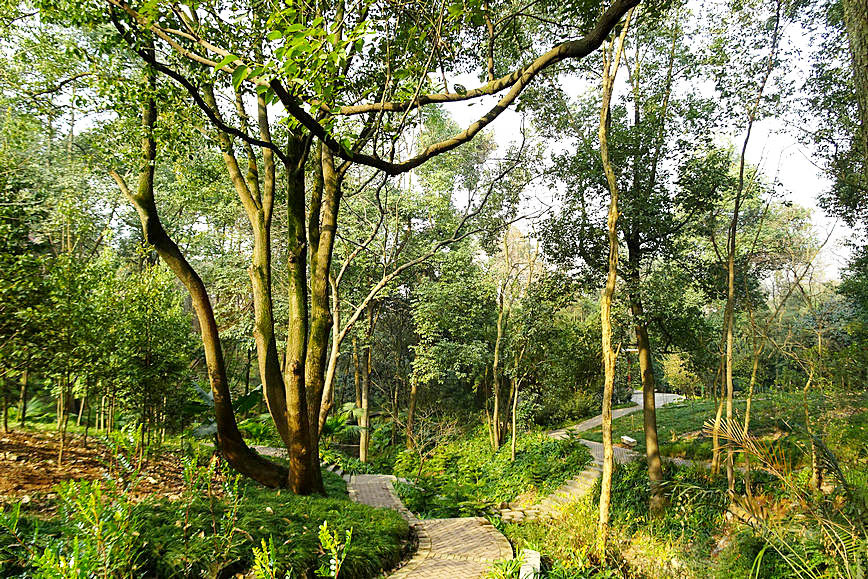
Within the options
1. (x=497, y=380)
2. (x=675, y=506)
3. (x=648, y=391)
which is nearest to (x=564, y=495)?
(x=675, y=506)

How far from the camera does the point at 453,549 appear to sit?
586cm

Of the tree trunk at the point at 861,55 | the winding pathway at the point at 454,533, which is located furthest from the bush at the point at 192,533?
the tree trunk at the point at 861,55

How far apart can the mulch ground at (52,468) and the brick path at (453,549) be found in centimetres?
298

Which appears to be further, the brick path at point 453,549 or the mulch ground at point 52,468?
the brick path at point 453,549

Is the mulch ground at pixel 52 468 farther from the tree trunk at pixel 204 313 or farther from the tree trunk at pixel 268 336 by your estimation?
the tree trunk at pixel 268 336

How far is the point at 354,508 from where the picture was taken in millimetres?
6023

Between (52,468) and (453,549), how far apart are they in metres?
4.98

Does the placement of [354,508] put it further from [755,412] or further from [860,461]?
[755,412]

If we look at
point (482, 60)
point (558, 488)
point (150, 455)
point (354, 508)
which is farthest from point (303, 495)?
point (558, 488)

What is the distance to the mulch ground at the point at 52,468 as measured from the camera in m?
4.50

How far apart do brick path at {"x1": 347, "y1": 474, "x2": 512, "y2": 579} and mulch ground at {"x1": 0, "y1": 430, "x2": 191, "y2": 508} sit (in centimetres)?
298

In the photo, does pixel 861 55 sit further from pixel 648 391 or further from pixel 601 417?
pixel 601 417

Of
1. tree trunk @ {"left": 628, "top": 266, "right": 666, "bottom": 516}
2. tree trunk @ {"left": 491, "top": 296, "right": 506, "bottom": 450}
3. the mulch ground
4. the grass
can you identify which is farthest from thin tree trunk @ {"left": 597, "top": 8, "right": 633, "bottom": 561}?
tree trunk @ {"left": 491, "top": 296, "right": 506, "bottom": 450}

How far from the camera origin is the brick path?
4.95 meters
